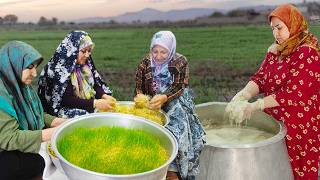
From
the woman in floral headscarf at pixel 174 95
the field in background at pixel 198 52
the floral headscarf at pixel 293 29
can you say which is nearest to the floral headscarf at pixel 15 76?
the woman in floral headscarf at pixel 174 95

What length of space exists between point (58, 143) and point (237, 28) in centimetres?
1395

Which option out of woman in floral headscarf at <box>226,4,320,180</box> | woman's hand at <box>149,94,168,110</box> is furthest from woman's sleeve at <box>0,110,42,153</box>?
woman in floral headscarf at <box>226,4,320,180</box>

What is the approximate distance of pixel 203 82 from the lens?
8891 millimetres

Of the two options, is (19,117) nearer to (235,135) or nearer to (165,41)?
(165,41)

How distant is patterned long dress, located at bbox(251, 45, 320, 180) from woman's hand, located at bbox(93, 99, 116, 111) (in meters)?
0.97

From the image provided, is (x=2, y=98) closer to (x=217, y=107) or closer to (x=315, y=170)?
(x=217, y=107)

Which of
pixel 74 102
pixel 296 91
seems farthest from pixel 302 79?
pixel 74 102

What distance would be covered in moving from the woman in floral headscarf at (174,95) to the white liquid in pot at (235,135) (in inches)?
7.0

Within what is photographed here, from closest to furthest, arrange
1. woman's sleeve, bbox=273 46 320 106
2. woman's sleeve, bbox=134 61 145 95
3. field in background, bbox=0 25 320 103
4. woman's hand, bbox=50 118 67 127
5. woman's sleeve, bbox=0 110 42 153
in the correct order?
woman's sleeve, bbox=0 110 42 153 < woman's hand, bbox=50 118 67 127 < woman's sleeve, bbox=273 46 320 106 < woman's sleeve, bbox=134 61 145 95 < field in background, bbox=0 25 320 103

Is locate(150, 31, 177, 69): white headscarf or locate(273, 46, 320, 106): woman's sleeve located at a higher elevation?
locate(150, 31, 177, 69): white headscarf

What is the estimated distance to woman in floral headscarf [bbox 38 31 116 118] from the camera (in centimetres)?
290

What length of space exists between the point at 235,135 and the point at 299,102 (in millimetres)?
449

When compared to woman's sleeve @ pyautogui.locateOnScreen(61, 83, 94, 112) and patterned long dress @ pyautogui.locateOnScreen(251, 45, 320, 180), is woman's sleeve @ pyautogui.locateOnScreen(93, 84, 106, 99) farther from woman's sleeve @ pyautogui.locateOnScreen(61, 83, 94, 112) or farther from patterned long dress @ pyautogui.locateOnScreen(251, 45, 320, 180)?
patterned long dress @ pyautogui.locateOnScreen(251, 45, 320, 180)

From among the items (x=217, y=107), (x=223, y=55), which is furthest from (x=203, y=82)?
(x=217, y=107)
